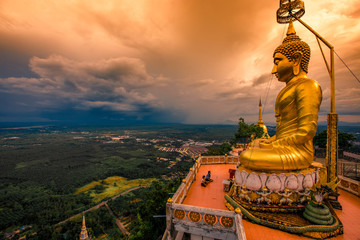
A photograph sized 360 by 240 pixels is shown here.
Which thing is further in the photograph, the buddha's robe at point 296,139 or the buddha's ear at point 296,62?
the buddha's ear at point 296,62

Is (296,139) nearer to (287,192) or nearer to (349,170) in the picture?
(287,192)

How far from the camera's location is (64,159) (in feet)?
279

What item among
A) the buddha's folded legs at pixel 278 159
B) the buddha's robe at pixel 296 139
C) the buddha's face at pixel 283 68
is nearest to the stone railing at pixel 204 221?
the buddha's folded legs at pixel 278 159

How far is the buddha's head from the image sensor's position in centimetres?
845

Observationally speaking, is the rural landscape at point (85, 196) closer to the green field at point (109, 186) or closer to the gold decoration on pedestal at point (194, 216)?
the green field at point (109, 186)

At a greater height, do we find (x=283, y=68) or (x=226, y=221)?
(x=283, y=68)

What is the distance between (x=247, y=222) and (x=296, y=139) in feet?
14.6

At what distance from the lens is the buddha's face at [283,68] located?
862 centimetres

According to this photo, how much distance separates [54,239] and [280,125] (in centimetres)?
4319

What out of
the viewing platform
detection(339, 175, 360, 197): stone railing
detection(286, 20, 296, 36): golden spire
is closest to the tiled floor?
the viewing platform

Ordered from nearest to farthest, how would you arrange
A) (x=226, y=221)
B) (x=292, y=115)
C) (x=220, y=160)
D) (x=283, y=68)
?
1. (x=226, y=221)
2. (x=292, y=115)
3. (x=283, y=68)
4. (x=220, y=160)

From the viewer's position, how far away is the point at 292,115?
829 cm

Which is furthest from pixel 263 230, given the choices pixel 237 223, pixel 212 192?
pixel 212 192

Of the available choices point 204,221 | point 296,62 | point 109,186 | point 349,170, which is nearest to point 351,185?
point 296,62
